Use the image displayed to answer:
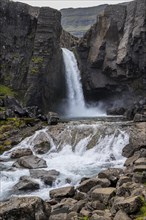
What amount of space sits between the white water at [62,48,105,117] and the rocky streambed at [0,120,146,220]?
2944cm

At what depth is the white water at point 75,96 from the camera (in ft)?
226

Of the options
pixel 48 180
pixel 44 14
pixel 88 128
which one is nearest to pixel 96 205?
pixel 48 180

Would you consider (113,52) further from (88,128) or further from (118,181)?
(118,181)

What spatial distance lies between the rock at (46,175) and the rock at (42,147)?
26.0 feet

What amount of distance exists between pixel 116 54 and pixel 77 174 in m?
44.7

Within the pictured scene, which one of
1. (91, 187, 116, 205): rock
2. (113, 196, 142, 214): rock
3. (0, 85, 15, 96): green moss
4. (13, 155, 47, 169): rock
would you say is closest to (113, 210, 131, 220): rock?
(113, 196, 142, 214): rock

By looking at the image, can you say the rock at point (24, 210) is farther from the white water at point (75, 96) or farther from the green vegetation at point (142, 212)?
the white water at point (75, 96)

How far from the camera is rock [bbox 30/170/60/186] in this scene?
24120 millimetres

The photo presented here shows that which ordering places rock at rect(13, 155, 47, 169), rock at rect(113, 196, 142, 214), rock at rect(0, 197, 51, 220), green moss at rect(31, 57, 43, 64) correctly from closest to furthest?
rock at rect(0, 197, 51, 220), rock at rect(113, 196, 142, 214), rock at rect(13, 155, 47, 169), green moss at rect(31, 57, 43, 64)

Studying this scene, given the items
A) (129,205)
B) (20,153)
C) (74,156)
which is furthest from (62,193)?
(20,153)

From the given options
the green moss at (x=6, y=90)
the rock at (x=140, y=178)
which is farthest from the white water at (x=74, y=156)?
the green moss at (x=6, y=90)

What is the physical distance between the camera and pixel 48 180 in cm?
2411

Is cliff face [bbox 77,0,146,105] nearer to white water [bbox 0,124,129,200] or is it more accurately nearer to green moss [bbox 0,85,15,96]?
green moss [bbox 0,85,15,96]

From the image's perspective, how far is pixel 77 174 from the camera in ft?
85.8
